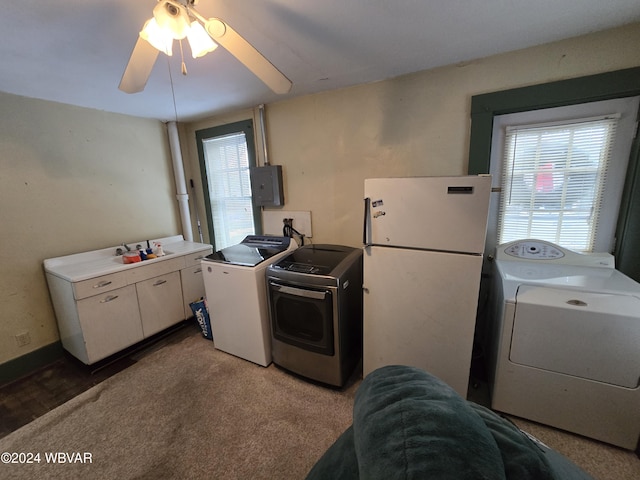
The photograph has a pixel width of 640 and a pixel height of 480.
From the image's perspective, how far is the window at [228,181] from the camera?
288cm

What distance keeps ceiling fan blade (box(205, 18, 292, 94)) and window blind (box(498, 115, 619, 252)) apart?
1664mm

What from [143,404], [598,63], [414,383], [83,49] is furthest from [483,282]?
[83,49]

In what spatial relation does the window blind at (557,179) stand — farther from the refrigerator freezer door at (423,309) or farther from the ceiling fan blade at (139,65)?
the ceiling fan blade at (139,65)

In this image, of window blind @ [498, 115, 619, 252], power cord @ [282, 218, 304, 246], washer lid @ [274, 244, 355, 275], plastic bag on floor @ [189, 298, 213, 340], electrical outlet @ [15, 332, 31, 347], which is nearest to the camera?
window blind @ [498, 115, 619, 252]

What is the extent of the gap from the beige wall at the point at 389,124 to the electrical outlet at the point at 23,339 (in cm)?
250

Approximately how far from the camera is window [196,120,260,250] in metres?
2.88

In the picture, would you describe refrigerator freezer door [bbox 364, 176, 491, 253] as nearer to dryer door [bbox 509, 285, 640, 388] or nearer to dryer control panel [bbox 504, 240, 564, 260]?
dryer door [bbox 509, 285, 640, 388]

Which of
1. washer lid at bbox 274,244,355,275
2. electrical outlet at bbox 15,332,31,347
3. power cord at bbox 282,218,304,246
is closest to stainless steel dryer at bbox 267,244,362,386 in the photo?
washer lid at bbox 274,244,355,275

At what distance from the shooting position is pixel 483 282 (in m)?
2.05

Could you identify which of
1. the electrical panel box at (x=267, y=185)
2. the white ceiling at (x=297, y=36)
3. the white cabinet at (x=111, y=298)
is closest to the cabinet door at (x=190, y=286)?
the white cabinet at (x=111, y=298)

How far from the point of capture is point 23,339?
215cm

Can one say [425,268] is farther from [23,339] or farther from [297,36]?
[23,339]

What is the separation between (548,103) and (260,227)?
8.50 feet

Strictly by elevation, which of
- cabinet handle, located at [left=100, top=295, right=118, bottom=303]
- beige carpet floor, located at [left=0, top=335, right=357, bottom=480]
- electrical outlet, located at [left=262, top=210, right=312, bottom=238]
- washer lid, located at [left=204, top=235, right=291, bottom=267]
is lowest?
beige carpet floor, located at [left=0, top=335, right=357, bottom=480]
